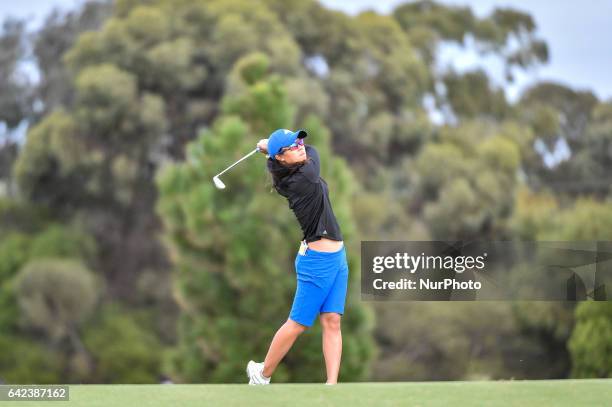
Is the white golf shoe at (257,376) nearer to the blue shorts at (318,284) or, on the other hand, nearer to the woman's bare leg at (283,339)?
the woman's bare leg at (283,339)

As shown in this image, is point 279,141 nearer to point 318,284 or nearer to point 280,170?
point 280,170

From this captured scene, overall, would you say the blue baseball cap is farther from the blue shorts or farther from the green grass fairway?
the green grass fairway

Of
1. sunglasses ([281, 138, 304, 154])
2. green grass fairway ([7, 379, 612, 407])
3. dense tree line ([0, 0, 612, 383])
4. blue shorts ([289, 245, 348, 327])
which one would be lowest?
green grass fairway ([7, 379, 612, 407])

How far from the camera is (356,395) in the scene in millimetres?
7012

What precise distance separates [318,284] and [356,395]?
0.85 metres

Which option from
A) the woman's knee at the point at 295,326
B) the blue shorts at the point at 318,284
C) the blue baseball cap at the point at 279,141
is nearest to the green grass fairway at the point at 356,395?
the woman's knee at the point at 295,326

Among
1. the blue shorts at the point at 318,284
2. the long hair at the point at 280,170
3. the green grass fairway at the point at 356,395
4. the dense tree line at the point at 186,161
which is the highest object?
the dense tree line at the point at 186,161

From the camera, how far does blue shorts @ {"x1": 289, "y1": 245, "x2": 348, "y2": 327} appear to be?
743cm

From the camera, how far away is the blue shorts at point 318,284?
743cm

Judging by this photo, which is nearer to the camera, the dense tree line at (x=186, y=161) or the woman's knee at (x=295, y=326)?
the woman's knee at (x=295, y=326)

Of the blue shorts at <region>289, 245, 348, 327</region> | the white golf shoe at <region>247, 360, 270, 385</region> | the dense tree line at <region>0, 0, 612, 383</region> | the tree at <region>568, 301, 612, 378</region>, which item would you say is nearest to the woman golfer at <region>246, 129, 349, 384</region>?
the blue shorts at <region>289, 245, 348, 327</region>

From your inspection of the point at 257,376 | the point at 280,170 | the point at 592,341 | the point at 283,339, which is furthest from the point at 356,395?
the point at 592,341

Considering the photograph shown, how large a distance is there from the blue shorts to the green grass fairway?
21.6 inches

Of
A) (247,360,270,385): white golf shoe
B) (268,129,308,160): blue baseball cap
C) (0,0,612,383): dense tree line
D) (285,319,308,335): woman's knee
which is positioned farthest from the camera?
(0,0,612,383): dense tree line
